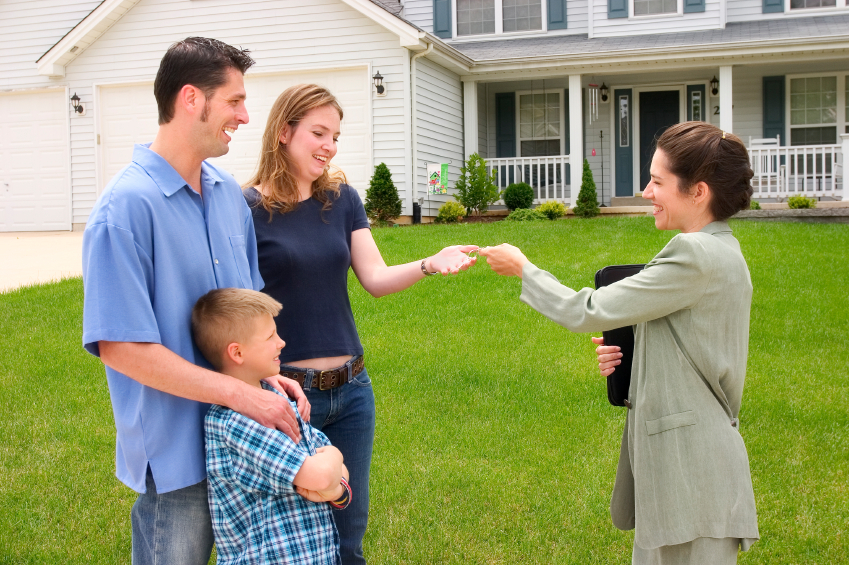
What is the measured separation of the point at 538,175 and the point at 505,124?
2.59m

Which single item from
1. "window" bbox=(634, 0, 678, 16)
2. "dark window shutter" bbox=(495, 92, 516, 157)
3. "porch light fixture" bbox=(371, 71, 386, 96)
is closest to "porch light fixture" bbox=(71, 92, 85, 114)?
"porch light fixture" bbox=(371, 71, 386, 96)

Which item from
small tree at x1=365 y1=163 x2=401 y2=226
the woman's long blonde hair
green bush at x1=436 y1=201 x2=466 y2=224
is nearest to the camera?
the woman's long blonde hair

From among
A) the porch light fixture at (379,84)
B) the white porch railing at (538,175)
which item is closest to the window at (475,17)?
the white porch railing at (538,175)

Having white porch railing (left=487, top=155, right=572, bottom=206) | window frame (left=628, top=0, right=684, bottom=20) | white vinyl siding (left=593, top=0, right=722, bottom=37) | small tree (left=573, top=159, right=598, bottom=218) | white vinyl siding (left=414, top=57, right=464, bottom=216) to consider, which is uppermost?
window frame (left=628, top=0, right=684, bottom=20)

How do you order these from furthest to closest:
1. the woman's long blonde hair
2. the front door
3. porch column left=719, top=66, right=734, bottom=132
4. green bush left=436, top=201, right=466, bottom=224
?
the front door
porch column left=719, top=66, right=734, bottom=132
green bush left=436, top=201, right=466, bottom=224
the woman's long blonde hair

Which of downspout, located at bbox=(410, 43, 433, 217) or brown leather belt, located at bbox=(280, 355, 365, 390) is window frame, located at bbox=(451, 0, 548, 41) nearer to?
downspout, located at bbox=(410, 43, 433, 217)

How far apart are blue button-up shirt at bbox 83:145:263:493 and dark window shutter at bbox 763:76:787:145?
16.8m

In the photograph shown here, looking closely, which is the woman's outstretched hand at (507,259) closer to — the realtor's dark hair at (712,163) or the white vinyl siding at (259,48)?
the realtor's dark hair at (712,163)

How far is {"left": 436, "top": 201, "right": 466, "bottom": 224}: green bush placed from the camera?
14.3 m

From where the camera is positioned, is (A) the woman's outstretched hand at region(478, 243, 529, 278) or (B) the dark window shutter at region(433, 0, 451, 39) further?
(B) the dark window shutter at region(433, 0, 451, 39)

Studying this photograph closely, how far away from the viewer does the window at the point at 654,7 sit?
1645 centimetres

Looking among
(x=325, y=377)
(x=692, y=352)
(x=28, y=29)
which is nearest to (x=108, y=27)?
(x=28, y=29)

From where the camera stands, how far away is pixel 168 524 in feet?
6.85

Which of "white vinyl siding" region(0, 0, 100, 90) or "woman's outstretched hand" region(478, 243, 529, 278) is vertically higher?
"white vinyl siding" region(0, 0, 100, 90)
